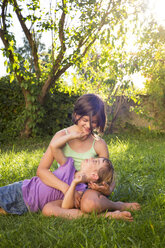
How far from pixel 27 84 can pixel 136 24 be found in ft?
10.7

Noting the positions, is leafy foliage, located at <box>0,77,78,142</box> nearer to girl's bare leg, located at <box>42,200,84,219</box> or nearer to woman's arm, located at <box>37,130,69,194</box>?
woman's arm, located at <box>37,130,69,194</box>

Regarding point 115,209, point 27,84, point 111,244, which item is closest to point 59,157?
point 115,209

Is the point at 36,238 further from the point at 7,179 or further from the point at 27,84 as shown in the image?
the point at 27,84

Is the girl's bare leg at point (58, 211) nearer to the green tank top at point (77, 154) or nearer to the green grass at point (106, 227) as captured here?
the green grass at point (106, 227)

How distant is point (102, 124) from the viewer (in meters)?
2.47

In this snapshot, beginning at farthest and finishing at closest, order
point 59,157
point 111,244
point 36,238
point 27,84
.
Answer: point 27,84
point 59,157
point 36,238
point 111,244

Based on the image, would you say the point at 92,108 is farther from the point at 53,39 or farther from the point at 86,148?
the point at 53,39

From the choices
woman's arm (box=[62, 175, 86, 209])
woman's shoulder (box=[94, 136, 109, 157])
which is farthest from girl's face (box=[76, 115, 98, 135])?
woman's arm (box=[62, 175, 86, 209])

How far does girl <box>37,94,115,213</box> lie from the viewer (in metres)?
2.22

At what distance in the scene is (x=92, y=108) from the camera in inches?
94.8

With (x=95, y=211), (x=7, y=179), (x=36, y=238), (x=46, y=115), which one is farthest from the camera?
(x=46, y=115)

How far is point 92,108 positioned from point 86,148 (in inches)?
16.6

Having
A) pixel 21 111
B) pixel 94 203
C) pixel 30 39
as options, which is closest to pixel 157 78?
pixel 30 39

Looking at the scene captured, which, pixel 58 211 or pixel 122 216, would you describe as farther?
pixel 58 211
